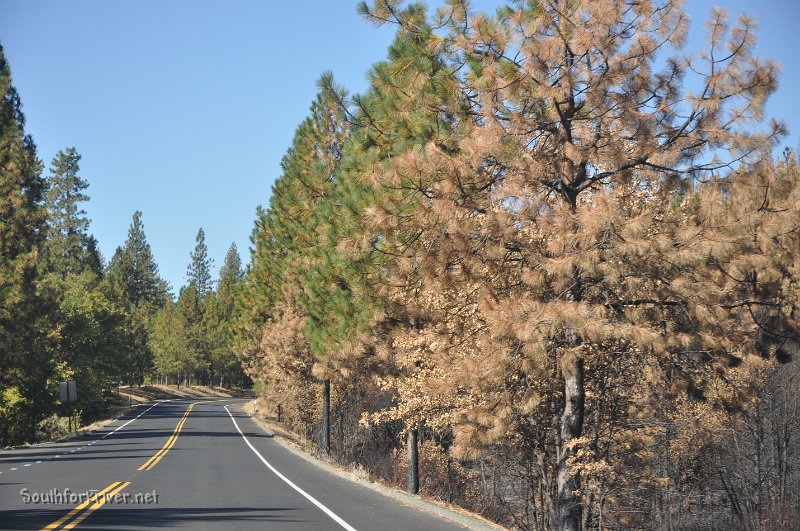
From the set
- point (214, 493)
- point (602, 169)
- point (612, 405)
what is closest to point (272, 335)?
point (214, 493)

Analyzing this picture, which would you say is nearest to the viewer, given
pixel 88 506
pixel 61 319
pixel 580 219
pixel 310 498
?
pixel 580 219

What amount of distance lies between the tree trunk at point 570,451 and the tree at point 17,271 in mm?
29896

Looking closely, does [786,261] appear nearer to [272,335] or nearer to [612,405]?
[612,405]

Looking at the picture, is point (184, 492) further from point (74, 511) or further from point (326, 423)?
point (326, 423)

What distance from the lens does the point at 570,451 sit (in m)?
12.1

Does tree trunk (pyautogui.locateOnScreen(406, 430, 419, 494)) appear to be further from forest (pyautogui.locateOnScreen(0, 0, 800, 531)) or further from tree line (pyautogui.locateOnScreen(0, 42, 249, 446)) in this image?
tree line (pyautogui.locateOnScreen(0, 42, 249, 446))

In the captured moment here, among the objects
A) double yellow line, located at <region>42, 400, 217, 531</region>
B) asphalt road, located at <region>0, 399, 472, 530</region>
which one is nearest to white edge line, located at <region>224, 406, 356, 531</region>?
asphalt road, located at <region>0, 399, 472, 530</region>

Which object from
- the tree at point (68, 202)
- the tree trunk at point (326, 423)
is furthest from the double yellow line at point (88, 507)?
the tree at point (68, 202)

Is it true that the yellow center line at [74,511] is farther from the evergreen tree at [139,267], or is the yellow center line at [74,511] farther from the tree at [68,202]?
the evergreen tree at [139,267]

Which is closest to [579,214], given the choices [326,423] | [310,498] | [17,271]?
[310,498]

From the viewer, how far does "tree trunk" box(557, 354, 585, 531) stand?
1183 centimetres

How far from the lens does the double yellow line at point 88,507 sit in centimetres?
1180

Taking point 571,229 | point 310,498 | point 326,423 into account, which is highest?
point 571,229

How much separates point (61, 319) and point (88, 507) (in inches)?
1662
